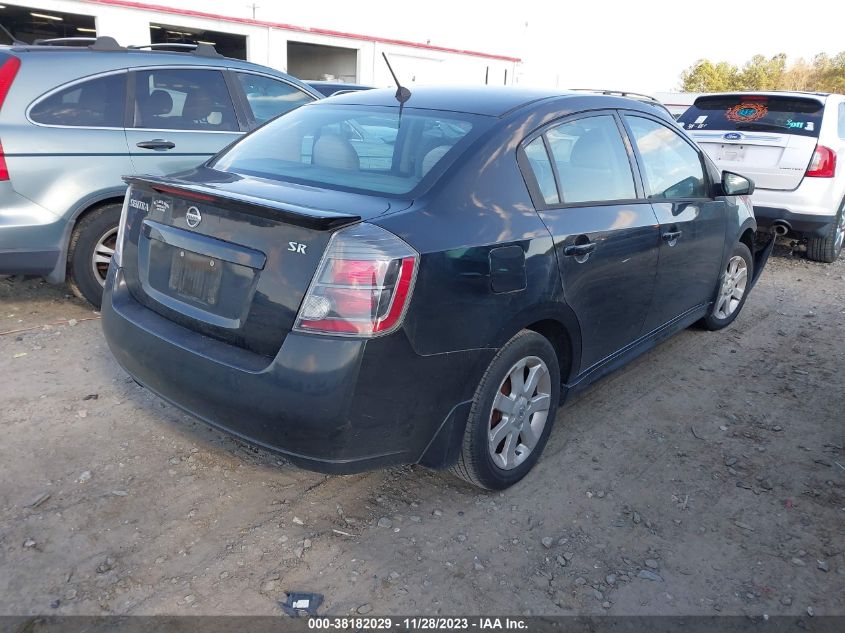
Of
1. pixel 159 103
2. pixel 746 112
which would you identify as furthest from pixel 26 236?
pixel 746 112

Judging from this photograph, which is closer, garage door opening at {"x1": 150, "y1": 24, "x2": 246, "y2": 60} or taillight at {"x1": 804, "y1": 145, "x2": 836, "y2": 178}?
taillight at {"x1": 804, "y1": 145, "x2": 836, "y2": 178}

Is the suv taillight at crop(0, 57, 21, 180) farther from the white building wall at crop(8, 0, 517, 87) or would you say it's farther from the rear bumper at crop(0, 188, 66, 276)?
the white building wall at crop(8, 0, 517, 87)

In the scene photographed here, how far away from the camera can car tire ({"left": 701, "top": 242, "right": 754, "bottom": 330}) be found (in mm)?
5113

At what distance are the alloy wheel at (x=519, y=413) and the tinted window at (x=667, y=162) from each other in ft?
4.39

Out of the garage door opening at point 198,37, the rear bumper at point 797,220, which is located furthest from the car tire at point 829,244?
the garage door opening at point 198,37

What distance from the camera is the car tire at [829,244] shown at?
7699 millimetres

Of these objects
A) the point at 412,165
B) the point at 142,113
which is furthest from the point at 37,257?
the point at 412,165

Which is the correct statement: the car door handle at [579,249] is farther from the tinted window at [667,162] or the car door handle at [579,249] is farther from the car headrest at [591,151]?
the tinted window at [667,162]

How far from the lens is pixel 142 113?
16.7 ft

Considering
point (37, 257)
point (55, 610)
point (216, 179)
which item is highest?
point (216, 179)

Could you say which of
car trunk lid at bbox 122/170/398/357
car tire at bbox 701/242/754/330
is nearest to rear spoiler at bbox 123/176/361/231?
car trunk lid at bbox 122/170/398/357

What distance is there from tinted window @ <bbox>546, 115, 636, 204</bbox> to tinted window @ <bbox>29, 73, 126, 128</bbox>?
328cm

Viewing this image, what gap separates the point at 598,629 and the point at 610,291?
63.8 inches

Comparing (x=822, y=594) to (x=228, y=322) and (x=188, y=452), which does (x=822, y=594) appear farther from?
(x=188, y=452)
